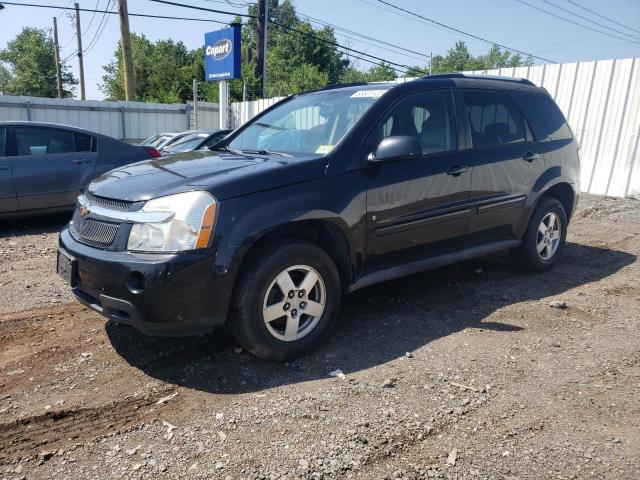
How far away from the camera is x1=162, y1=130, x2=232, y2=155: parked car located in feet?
34.3

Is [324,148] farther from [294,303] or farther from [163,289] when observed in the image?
[163,289]

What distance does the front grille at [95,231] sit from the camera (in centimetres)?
326

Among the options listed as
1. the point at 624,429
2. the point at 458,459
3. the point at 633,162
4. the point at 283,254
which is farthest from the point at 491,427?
the point at 633,162

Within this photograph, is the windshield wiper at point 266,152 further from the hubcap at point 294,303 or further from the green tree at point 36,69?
the green tree at point 36,69

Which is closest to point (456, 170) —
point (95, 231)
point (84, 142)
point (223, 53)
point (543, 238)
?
point (543, 238)

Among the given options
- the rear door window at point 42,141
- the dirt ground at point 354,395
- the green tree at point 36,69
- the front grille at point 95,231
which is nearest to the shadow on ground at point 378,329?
the dirt ground at point 354,395

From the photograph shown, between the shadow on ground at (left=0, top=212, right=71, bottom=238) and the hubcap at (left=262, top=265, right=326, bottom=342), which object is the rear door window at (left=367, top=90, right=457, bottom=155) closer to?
the hubcap at (left=262, top=265, right=326, bottom=342)

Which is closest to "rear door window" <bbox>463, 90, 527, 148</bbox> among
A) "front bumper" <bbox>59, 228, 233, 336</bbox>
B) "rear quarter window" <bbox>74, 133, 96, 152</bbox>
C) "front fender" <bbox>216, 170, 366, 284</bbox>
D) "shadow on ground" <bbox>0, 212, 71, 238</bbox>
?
"front fender" <bbox>216, 170, 366, 284</bbox>

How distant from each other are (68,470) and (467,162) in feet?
11.8

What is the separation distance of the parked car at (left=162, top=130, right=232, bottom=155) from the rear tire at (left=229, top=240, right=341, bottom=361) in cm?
736

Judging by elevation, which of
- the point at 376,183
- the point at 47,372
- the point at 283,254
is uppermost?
the point at 376,183

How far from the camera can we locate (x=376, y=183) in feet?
12.8

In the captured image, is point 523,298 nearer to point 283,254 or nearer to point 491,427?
point 491,427

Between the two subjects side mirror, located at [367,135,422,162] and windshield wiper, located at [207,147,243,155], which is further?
windshield wiper, located at [207,147,243,155]
